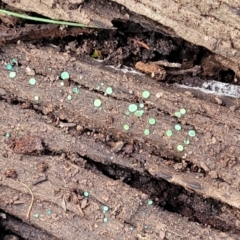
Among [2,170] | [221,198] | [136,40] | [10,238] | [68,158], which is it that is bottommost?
[10,238]

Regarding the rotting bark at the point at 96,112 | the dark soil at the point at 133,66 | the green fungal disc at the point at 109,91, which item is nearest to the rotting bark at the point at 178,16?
the dark soil at the point at 133,66

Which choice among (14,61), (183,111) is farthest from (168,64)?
(14,61)

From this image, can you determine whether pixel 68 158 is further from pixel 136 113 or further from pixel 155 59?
pixel 155 59

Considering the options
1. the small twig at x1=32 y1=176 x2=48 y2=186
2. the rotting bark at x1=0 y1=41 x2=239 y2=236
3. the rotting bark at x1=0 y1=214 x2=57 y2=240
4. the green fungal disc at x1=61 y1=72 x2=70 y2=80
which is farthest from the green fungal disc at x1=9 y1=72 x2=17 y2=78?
the rotting bark at x1=0 y1=214 x2=57 y2=240

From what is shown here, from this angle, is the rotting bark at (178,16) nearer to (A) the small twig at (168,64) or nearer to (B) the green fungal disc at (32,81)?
(A) the small twig at (168,64)

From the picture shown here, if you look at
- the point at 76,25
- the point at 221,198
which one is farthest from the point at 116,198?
the point at 76,25

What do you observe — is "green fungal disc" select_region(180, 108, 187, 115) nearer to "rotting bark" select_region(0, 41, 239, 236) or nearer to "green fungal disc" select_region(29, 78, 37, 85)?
"rotting bark" select_region(0, 41, 239, 236)
